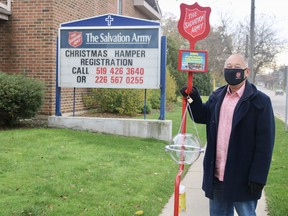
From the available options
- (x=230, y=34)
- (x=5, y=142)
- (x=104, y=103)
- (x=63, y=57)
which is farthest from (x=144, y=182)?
(x=230, y=34)

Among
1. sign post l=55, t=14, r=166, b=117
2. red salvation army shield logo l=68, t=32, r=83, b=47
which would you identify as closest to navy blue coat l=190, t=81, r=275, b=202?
sign post l=55, t=14, r=166, b=117

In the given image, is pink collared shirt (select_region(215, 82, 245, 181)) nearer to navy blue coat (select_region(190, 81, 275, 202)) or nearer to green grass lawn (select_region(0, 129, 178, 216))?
navy blue coat (select_region(190, 81, 275, 202))

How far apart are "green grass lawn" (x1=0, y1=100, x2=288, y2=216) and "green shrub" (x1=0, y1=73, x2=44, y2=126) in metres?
0.53

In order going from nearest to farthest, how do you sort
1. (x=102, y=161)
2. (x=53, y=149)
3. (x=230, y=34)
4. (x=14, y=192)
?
(x=14, y=192)
(x=102, y=161)
(x=53, y=149)
(x=230, y=34)

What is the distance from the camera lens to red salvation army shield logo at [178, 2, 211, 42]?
154 inches

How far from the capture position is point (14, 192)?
4875 millimetres

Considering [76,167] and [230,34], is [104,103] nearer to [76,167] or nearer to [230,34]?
[76,167]

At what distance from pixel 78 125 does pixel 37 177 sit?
4.75 metres

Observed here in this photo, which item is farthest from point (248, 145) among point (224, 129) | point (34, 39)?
point (34, 39)

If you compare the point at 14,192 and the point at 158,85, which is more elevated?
the point at 158,85

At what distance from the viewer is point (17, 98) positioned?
912cm

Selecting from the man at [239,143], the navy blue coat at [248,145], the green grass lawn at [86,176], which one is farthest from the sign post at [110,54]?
the navy blue coat at [248,145]

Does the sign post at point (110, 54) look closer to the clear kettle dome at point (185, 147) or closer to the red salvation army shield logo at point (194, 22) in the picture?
the red salvation army shield logo at point (194, 22)

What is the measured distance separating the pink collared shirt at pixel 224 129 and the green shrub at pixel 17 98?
22.1 ft
